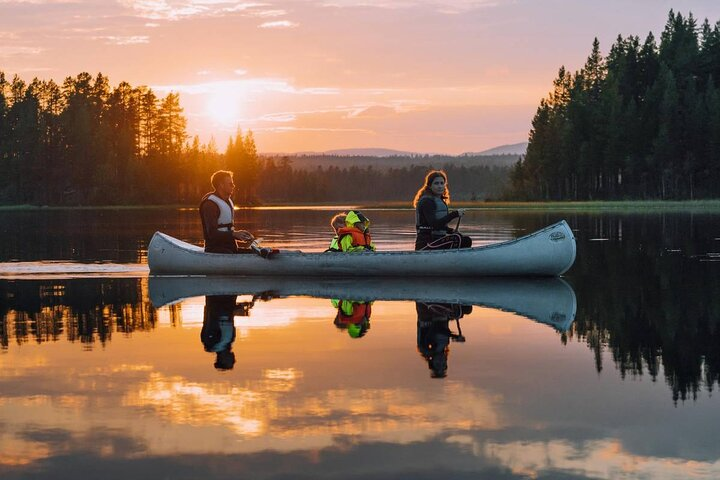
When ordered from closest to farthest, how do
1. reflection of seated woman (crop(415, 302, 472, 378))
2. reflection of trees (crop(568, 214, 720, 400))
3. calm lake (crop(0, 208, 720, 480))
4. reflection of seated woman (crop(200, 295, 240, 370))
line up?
calm lake (crop(0, 208, 720, 480)) < reflection of trees (crop(568, 214, 720, 400)) < reflection of seated woman (crop(415, 302, 472, 378)) < reflection of seated woman (crop(200, 295, 240, 370))

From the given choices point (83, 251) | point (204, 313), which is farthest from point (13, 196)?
point (204, 313)

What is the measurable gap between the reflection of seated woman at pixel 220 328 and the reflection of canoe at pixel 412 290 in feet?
3.10

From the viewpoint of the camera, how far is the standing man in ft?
72.6

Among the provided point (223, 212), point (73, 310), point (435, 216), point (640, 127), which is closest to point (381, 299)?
point (435, 216)

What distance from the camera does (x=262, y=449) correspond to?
7680mm

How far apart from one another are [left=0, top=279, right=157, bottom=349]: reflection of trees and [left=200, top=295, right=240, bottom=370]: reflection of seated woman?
0.91m

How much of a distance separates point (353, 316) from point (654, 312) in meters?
4.70

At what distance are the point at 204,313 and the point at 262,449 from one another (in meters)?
8.79

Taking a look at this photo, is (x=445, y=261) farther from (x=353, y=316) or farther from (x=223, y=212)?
(x=353, y=316)

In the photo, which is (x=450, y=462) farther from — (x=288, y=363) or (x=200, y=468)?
(x=288, y=363)

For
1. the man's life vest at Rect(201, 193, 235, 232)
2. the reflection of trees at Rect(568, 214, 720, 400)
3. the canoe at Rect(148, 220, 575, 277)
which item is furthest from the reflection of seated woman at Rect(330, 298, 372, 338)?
the man's life vest at Rect(201, 193, 235, 232)

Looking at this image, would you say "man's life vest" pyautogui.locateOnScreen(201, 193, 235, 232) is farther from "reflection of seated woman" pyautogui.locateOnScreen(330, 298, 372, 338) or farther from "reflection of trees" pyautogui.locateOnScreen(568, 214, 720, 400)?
"reflection of trees" pyautogui.locateOnScreen(568, 214, 720, 400)

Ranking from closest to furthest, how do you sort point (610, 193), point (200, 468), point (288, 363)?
point (200, 468), point (288, 363), point (610, 193)

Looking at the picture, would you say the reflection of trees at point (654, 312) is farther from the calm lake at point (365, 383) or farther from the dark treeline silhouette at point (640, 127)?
the dark treeline silhouette at point (640, 127)
